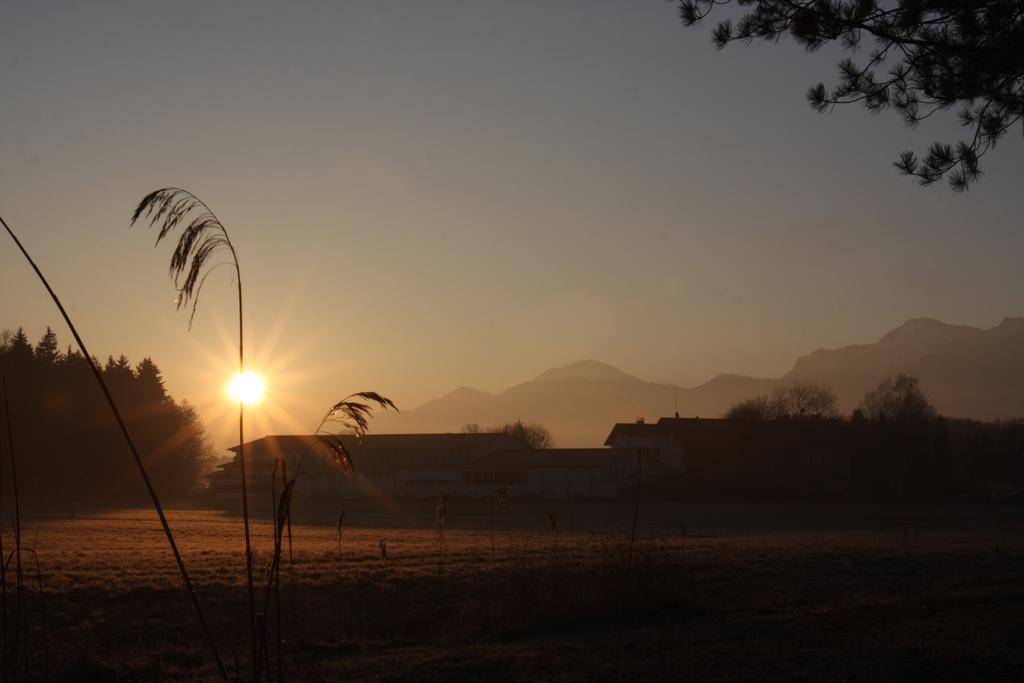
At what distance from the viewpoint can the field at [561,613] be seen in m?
8.84

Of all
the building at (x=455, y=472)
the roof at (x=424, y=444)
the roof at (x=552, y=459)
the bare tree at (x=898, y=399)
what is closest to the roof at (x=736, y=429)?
the building at (x=455, y=472)

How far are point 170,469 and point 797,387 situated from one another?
300 feet

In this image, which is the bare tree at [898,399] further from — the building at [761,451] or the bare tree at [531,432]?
the bare tree at [531,432]

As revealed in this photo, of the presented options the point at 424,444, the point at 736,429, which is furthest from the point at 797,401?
the point at 424,444

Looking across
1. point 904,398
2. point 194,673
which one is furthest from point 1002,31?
point 904,398

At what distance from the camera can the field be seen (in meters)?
8.84

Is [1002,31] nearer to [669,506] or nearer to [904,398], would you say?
[669,506]

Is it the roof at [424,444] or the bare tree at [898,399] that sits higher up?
the bare tree at [898,399]

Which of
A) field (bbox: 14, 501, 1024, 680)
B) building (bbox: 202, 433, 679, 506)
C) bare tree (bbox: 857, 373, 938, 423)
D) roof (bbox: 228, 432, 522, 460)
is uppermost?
bare tree (bbox: 857, 373, 938, 423)

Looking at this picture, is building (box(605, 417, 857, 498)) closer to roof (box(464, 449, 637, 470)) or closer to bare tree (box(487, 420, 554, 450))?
roof (box(464, 449, 637, 470))

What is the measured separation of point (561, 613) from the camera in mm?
13117

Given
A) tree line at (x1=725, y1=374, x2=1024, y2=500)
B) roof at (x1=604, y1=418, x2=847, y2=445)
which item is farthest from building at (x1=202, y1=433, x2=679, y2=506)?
tree line at (x1=725, y1=374, x2=1024, y2=500)

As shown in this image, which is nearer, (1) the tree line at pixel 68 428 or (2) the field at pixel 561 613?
(2) the field at pixel 561 613

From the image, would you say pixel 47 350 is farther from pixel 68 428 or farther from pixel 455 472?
pixel 455 472
